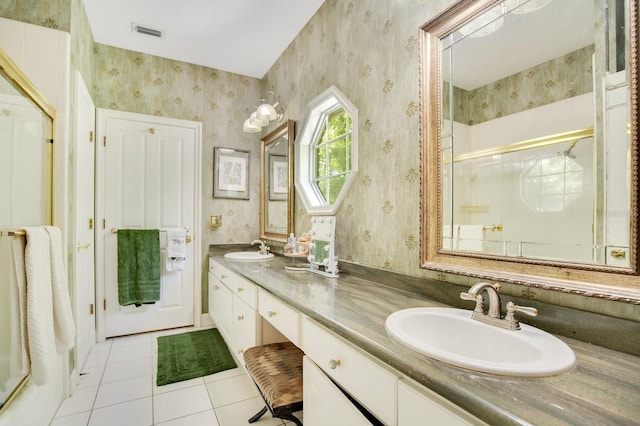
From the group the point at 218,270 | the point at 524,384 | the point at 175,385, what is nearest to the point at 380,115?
the point at 524,384

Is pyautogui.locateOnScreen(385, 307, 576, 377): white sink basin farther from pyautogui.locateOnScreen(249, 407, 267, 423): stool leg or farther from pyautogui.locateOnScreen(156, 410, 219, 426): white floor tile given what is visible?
pyautogui.locateOnScreen(156, 410, 219, 426): white floor tile

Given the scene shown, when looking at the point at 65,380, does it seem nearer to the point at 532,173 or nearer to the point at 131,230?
the point at 131,230

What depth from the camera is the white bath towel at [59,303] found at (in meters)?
1.36

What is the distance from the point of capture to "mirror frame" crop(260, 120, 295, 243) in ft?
8.79

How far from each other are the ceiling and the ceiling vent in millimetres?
23

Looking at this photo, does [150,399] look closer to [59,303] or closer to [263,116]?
[59,303]

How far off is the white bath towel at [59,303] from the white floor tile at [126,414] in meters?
0.60

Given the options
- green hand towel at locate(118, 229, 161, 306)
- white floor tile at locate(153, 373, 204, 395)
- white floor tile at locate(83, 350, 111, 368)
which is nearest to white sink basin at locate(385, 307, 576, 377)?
white floor tile at locate(153, 373, 204, 395)

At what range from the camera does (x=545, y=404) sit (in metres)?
0.56

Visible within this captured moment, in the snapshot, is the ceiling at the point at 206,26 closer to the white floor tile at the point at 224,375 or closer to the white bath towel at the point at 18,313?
the white bath towel at the point at 18,313

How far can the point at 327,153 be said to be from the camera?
2.29 metres

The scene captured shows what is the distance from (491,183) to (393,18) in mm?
1016

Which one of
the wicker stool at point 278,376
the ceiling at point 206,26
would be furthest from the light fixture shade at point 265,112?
the wicker stool at point 278,376

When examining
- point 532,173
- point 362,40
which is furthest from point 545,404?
point 362,40
